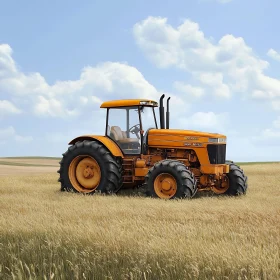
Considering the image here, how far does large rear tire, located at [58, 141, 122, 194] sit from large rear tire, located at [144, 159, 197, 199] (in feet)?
3.93

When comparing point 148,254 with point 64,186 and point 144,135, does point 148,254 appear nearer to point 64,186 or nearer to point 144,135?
point 144,135

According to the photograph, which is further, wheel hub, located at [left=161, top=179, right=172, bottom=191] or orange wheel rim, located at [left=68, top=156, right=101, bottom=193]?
orange wheel rim, located at [left=68, top=156, right=101, bottom=193]

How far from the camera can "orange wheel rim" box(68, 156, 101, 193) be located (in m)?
13.3

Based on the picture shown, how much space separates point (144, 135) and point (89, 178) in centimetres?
206

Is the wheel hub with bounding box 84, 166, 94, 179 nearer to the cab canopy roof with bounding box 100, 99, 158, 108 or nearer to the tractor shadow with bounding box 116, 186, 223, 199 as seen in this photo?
the tractor shadow with bounding box 116, 186, 223, 199

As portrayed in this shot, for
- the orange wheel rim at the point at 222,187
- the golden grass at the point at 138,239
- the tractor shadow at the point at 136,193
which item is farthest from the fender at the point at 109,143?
the orange wheel rim at the point at 222,187

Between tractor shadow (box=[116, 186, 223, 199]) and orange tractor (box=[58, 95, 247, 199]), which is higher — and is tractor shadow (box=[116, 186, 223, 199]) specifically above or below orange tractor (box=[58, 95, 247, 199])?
below

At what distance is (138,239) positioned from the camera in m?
6.84

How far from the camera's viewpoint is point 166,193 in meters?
12.1

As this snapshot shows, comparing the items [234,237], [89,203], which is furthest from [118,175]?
[234,237]

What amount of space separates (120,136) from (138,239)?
651 centimetres

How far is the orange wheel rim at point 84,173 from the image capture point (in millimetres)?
13266

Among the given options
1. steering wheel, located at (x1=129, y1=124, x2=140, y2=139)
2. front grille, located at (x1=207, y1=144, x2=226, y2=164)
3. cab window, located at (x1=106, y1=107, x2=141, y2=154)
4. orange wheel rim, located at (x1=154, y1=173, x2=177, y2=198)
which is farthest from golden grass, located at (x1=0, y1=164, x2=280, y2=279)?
steering wheel, located at (x1=129, y1=124, x2=140, y2=139)

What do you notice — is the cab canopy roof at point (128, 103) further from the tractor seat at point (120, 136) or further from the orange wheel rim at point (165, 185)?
the orange wheel rim at point (165, 185)
